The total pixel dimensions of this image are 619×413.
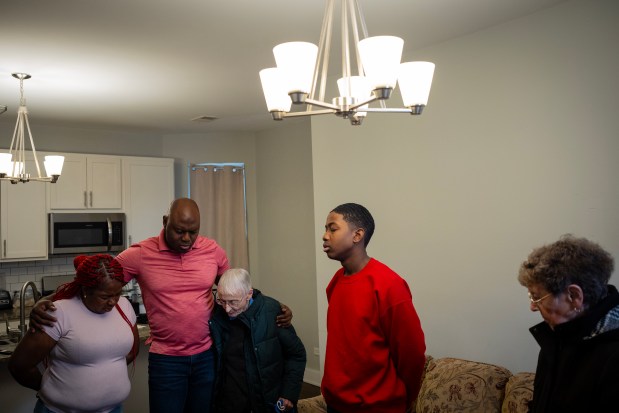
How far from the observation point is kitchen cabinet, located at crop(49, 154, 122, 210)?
582 cm

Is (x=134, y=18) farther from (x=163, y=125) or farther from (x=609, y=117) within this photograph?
(x=163, y=125)

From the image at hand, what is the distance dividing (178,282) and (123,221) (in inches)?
145

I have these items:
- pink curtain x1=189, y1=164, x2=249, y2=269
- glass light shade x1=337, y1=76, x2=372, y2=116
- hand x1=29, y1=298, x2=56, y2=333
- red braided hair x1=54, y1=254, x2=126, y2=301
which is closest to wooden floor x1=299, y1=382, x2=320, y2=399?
pink curtain x1=189, y1=164, x2=249, y2=269

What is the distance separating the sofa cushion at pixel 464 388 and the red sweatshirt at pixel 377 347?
2.63 feet

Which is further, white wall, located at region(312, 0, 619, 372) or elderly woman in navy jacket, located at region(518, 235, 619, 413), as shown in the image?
white wall, located at region(312, 0, 619, 372)

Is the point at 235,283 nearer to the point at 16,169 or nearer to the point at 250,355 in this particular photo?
the point at 250,355

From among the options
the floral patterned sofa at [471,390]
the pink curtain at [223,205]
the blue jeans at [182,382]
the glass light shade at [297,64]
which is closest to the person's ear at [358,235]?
the glass light shade at [297,64]

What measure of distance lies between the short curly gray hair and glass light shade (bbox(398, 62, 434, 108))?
2.25ft

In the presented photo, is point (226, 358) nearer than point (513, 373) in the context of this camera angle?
Yes

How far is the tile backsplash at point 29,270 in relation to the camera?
5863mm

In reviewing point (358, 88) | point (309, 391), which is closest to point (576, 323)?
point (358, 88)

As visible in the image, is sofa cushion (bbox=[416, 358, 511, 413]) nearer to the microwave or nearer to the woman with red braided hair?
the woman with red braided hair

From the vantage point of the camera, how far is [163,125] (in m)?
6.20

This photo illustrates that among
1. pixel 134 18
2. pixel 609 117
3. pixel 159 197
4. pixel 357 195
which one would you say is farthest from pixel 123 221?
pixel 609 117
